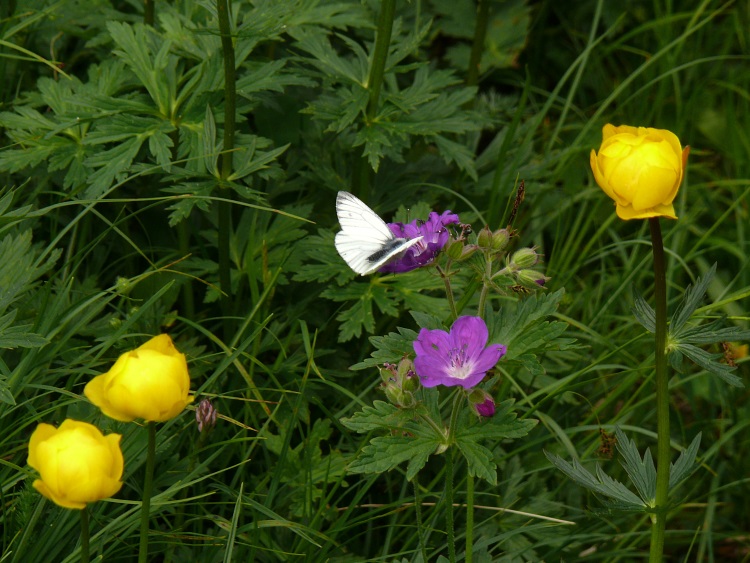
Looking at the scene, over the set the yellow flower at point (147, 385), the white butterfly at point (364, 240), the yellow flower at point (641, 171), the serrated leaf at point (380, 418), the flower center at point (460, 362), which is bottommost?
the serrated leaf at point (380, 418)

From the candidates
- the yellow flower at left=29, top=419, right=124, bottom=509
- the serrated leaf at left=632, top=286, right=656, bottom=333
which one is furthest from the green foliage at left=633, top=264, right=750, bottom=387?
the yellow flower at left=29, top=419, right=124, bottom=509

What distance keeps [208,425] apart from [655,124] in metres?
2.02

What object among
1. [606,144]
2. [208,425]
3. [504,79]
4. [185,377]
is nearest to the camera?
[185,377]

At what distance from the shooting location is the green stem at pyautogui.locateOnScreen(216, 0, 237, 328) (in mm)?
2029

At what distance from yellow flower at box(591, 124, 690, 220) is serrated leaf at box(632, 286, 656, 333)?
0.22 metres

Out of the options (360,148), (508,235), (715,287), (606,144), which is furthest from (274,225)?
(715,287)

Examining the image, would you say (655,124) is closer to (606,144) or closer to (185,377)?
(606,144)

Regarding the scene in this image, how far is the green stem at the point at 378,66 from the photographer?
2.21m

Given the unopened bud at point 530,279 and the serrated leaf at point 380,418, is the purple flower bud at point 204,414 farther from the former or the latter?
the unopened bud at point 530,279

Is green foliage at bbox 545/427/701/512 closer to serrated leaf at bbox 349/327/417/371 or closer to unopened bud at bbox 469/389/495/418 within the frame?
unopened bud at bbox 469/389/495/418

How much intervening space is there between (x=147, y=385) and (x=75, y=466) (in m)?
0.13

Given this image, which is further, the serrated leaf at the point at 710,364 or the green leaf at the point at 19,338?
the green leaf at the point at 19,338

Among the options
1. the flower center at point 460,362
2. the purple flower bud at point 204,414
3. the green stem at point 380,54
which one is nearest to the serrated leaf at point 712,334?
the flower center at point 460,362

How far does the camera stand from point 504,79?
3.33m
